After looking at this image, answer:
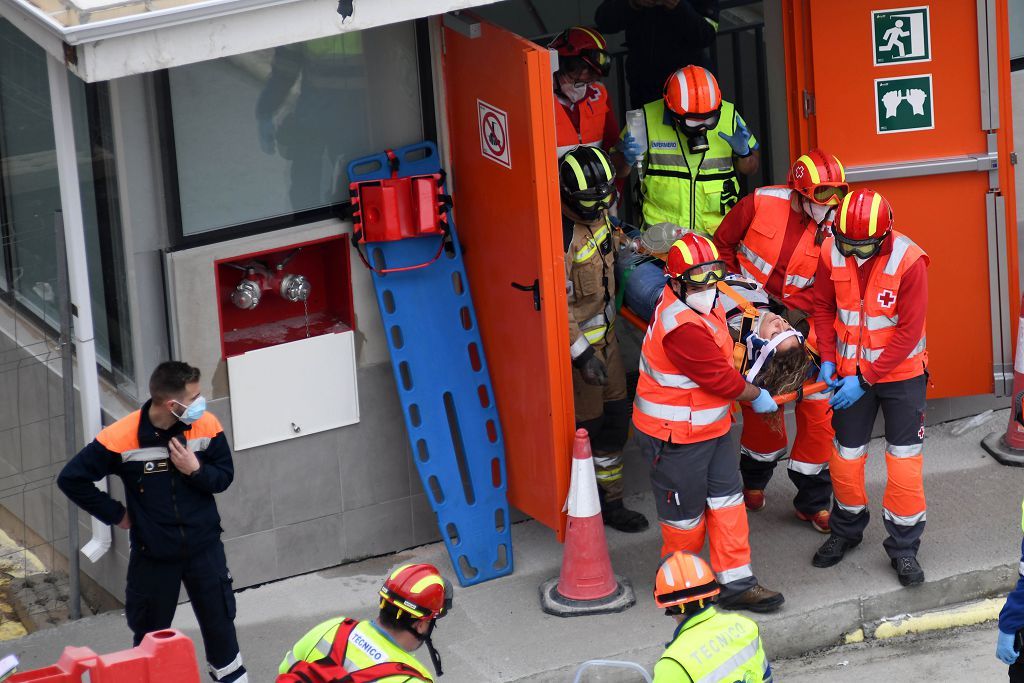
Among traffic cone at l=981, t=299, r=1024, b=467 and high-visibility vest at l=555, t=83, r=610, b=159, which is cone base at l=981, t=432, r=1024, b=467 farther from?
high-visibility vest at l=555, t=83, r=610, b=159

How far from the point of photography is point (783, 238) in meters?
7.48

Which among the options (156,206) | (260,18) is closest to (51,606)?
(156,206)

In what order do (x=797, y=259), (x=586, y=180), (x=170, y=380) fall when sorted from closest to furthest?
(x=170, y=380)
(x=586, y=180)
(x=797, y=259)

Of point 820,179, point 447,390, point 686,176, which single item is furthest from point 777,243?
point 447,390

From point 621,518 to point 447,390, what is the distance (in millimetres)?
1062

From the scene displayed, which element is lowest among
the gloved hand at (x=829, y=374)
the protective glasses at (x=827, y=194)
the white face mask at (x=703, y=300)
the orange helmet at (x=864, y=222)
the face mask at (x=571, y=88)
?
the gloved hand at (x=829, y=374)

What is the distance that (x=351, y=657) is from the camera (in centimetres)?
444

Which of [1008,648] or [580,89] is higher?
[580,89]

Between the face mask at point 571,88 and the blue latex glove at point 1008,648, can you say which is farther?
the face mask at point 571,88

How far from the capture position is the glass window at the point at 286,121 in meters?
6.84

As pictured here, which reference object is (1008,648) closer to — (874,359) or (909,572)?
(909,572)

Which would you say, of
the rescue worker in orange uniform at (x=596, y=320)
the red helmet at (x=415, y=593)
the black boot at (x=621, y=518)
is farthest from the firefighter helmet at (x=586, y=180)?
the red helmet at (x=415, y=593)

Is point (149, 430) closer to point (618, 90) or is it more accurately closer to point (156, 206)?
point (156, 206)

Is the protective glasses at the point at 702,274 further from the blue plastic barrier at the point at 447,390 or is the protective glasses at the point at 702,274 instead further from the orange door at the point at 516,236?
the blue plastic barrier at the point at 447,390
